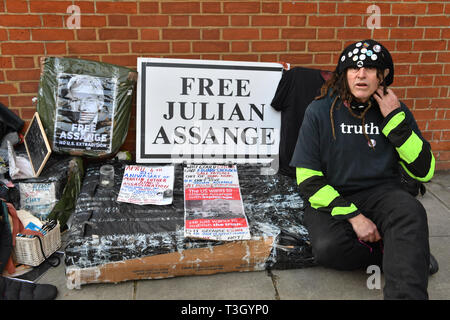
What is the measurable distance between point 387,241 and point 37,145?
2.62 metres

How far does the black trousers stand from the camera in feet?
6.89

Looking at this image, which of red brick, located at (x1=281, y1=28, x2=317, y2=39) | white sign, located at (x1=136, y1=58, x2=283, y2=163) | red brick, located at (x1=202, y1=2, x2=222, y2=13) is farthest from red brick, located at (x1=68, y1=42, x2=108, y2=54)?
red brick, located at (x1=281, y1=28, x2=317, y2=39)

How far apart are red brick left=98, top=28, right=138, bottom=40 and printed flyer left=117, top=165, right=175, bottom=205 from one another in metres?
1.07

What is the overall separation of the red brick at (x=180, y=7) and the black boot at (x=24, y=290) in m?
2.27

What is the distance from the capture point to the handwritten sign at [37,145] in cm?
322

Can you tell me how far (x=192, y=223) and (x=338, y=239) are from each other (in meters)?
0.90

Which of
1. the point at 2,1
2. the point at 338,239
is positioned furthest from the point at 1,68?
the point at 338,239

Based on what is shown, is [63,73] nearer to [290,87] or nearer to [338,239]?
[290,87]

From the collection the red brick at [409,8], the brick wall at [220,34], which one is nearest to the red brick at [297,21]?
the brick wall at [220,34]

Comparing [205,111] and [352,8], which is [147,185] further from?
[352,8]

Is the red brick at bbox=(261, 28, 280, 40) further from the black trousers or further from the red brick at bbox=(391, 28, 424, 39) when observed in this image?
the black trousers

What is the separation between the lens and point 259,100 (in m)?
3.65

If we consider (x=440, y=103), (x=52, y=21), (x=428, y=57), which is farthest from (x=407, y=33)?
(x=52, y=21)

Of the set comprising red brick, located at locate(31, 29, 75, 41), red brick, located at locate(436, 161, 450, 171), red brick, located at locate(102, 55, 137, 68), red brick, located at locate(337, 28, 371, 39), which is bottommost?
red brick, located at locate(436, 161, 450, 171)
